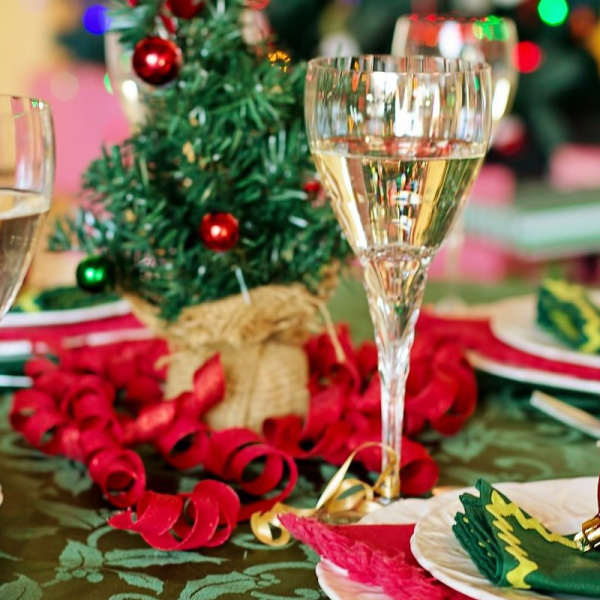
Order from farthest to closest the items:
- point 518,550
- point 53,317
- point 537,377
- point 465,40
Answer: point 465,40 → point 53,317 → point 537,377 → point 518,550

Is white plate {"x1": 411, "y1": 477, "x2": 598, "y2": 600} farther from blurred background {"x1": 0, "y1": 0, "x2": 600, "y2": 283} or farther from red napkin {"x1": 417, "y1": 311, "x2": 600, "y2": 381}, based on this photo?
blurred background {"x1": 0, "y1": 0, "x2": 600, "y2": 283}

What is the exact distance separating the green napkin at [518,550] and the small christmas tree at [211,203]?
0.29 m

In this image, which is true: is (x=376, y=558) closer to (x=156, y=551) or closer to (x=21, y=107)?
(x=156, y=551)

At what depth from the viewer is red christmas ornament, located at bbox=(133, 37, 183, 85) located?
76 centimetres

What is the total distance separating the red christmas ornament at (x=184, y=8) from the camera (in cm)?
78

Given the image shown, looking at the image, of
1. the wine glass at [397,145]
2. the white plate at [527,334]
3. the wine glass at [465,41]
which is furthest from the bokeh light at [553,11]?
the wine glass at [397,145]

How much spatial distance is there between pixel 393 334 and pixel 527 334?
34 cm

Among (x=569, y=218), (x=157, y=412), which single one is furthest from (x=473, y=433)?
(x=569, y=218)

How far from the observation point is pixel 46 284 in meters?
1.23

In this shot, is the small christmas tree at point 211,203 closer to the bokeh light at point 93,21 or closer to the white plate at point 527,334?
the white plate at point 527,334

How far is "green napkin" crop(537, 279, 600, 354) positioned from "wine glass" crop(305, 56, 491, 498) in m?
0.32

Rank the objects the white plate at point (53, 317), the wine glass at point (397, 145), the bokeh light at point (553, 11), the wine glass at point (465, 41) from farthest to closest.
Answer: the bokeh light at point (553, 11)
the wine glass at point (465, 41)
the white plate at point (53, 317)
the wine glass at point (397, 145)

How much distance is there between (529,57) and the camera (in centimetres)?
306

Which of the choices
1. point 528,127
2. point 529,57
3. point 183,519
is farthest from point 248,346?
point 528,127
